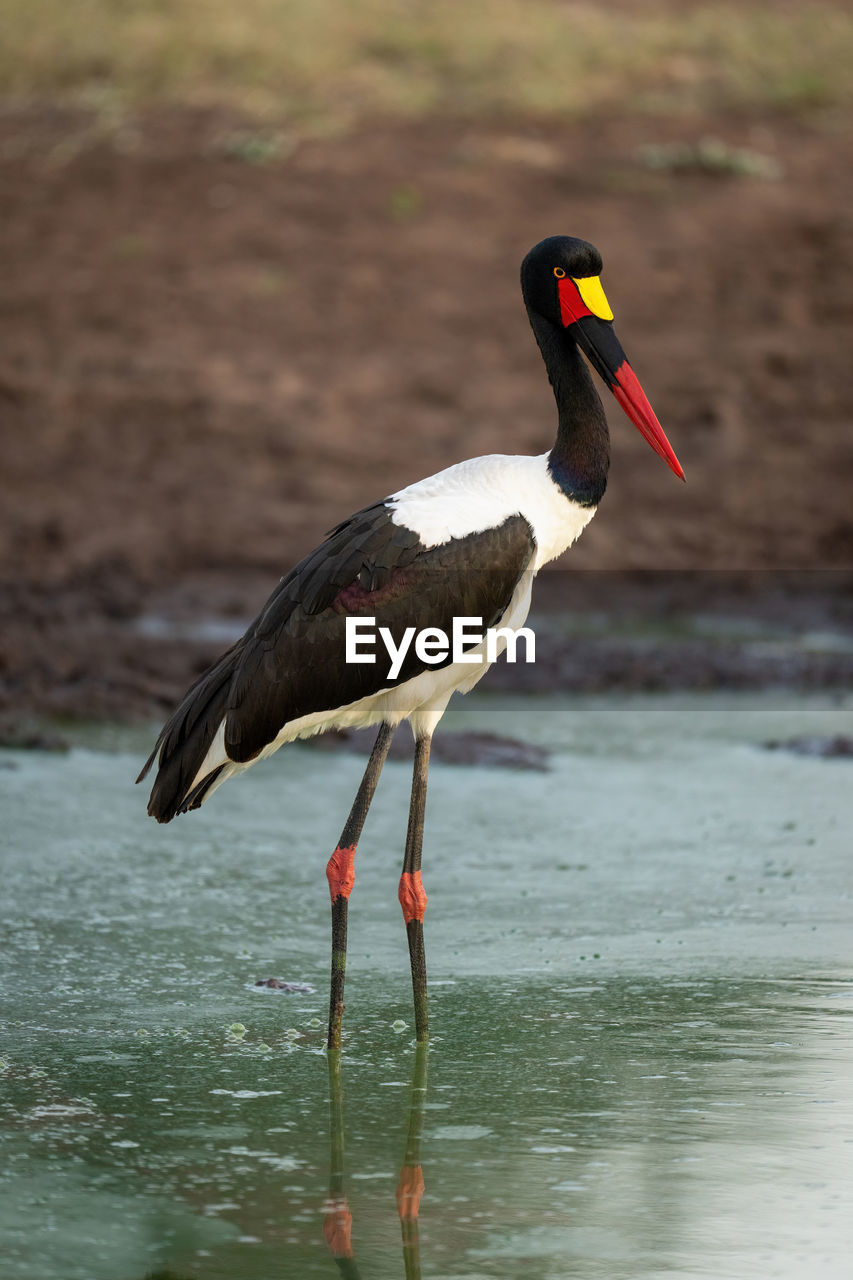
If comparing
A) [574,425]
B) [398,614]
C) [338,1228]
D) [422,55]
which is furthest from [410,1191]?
[422,55]

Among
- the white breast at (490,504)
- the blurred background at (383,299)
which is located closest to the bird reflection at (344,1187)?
the white breast at (490,504)

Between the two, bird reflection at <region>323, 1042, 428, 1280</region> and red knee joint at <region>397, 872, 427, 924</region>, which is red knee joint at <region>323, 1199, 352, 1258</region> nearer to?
bird reflection at <region>323, 1042, 428, 1280</region>

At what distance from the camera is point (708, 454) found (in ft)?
47.1

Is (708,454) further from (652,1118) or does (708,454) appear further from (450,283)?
(652,1118)

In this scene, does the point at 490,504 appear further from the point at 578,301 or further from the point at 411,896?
the point at 411,896

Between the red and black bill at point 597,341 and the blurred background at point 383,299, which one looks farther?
the blurred background at point 383,299

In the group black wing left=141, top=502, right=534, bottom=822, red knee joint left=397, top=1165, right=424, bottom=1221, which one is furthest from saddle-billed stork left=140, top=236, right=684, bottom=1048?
red knee joint left=397, top=1165, right=424, bottom=1221

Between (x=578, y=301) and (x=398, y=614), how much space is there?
3.10 feet

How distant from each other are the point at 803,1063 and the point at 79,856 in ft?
9.15

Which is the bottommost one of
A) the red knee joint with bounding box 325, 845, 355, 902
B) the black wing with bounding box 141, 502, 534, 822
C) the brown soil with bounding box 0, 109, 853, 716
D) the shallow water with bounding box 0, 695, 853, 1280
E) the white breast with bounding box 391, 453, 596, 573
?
the shallow water with bounding box 0, 695, 853, 1280

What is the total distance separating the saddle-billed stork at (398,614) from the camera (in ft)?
14.4

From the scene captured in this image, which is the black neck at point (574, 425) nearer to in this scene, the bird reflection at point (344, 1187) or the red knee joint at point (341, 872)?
the red knee joint at point (341, 872)

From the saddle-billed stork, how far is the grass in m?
16.1

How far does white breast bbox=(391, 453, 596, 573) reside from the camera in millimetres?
4391
